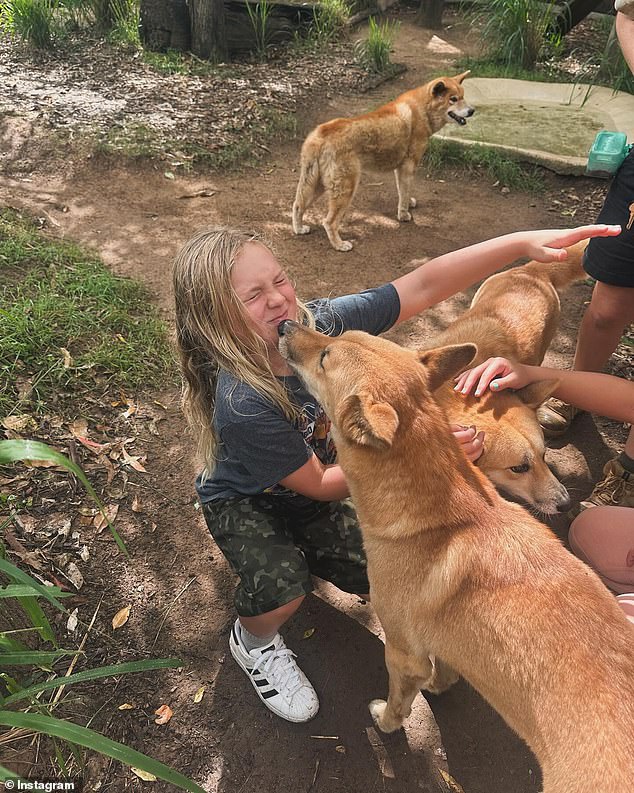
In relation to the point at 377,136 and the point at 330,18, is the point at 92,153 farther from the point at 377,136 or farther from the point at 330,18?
the point at 330,18

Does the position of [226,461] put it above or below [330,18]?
below

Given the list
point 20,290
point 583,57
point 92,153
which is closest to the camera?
point 20,290

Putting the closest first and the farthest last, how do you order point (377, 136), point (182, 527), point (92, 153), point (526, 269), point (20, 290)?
point (182, 527), point (526, 269), point (20, 290), point (377, 136), point (92, 153)

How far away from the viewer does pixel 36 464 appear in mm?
3229

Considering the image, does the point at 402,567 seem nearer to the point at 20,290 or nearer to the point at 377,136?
the point at 20,290

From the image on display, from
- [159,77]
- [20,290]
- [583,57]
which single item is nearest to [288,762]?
[20,290]

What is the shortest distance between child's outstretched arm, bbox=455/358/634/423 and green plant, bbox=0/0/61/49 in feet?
29.6

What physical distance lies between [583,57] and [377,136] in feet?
19.5

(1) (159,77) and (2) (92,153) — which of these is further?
(1) (159,77)

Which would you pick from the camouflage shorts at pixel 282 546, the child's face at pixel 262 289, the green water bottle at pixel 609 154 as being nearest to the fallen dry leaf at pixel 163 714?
the camouflage shorts at pixel 282 546

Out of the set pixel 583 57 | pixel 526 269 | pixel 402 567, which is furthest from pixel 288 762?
pixel 583 57

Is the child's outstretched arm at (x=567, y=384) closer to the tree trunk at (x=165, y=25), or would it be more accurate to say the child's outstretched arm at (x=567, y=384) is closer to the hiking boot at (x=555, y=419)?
the hiking boot at (x=555, y=419)

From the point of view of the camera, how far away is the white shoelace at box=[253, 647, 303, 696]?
2.47 m

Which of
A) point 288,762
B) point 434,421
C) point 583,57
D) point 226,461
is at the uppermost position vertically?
point 583,57
